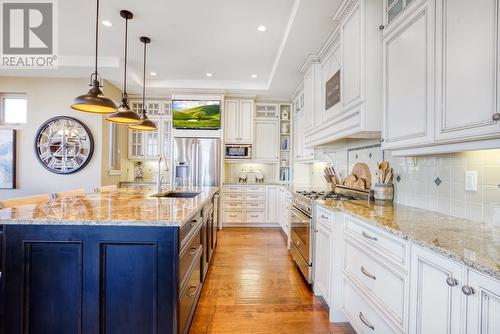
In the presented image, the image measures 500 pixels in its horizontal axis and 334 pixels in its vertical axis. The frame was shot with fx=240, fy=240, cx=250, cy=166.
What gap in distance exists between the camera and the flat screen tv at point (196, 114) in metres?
4.88

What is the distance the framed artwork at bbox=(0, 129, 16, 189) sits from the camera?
4012 mm

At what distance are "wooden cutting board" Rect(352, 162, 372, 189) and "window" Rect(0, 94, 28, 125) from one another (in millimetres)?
5319

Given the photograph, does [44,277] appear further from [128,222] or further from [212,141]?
[212,141]

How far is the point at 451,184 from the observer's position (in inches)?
61.4

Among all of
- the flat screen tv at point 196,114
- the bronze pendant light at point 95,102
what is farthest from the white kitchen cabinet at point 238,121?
the bronze pendant light at point 95,102

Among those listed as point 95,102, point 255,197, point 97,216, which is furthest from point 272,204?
point 97,216

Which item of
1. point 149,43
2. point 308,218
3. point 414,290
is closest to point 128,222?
point 414,290

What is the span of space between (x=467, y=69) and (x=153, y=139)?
5.19m

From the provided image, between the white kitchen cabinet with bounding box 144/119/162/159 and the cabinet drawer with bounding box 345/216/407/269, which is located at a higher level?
the white kitchen cabinet with bounding box 144/119/162/159

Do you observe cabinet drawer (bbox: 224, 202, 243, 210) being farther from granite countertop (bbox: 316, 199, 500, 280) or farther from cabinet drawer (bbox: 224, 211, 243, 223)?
granite countertop (bbox: 316, 199, 500, 280)

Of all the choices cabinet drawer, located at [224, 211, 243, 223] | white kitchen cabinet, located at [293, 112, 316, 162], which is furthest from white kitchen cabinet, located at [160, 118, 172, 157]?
white kitchen cabinet, located at [293, 112, 316, 162]

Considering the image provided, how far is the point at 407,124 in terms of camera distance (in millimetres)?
1583

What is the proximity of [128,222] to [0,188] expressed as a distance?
4405 mm

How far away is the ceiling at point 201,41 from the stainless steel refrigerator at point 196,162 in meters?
1.09
